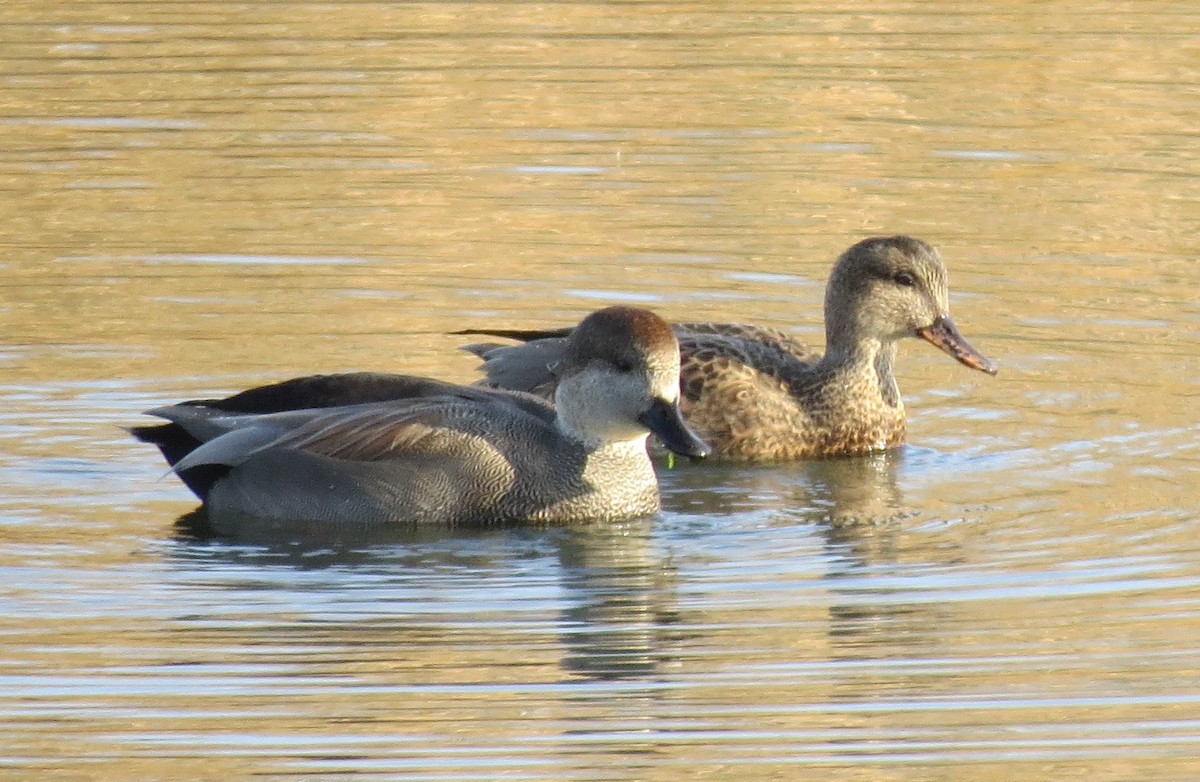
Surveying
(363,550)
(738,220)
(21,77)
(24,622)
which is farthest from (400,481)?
(21,77)

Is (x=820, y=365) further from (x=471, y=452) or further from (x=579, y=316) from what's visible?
(x=471, y=452)

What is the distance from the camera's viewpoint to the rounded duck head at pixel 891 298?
39.2 feet

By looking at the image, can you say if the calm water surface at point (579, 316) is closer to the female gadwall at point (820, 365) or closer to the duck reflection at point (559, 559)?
the duck reflection at point (559, 559)

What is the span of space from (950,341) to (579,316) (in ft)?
7.76

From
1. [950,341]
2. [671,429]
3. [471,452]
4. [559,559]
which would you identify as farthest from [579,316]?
[559,559]

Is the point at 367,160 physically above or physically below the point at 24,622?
above

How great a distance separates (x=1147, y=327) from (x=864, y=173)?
12.5ft

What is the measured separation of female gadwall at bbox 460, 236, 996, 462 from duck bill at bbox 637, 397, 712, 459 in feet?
5.34

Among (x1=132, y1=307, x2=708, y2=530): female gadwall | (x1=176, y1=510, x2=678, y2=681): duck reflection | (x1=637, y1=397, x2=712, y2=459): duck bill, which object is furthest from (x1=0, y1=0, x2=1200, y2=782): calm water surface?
(x1=637, y1=397, x2=712, y2=459): duck bill

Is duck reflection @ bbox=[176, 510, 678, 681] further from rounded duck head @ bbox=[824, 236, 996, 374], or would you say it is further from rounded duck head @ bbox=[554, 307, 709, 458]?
rounded duck head @ bbox=[824, 236, 996, 374]

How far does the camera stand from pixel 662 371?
9836mm

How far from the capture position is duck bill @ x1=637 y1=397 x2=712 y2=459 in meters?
9.73

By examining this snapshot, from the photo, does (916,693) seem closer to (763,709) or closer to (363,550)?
(763,709)

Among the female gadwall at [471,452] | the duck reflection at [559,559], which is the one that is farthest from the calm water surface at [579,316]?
the female gadwall at [471,452]
